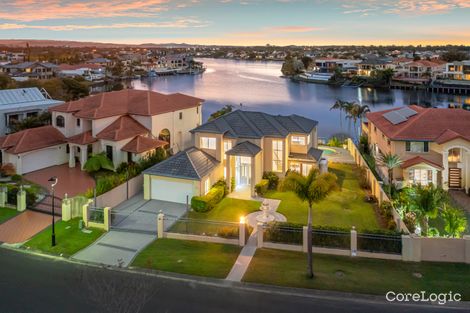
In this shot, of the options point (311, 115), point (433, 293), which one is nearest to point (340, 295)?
point (433, 293)

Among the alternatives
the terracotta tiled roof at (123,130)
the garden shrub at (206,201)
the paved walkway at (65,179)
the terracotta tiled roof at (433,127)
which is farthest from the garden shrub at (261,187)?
the terracotta tiled roof at (123,130)

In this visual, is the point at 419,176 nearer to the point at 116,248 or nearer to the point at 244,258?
the point at 244,258

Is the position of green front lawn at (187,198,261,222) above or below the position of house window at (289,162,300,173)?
below

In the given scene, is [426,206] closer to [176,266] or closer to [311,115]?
[176,266]

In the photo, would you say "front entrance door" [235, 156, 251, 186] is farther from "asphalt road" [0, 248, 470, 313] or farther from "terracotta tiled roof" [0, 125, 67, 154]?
"terracotta tiled roof" [0, 125, 67, 154]

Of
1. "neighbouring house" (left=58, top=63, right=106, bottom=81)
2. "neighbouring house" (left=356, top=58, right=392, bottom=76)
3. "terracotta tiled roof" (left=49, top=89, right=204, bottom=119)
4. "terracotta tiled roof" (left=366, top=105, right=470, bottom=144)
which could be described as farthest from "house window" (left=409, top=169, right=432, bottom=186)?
"neighbouring house" (left=356, top=58, right=392, bottom=76)

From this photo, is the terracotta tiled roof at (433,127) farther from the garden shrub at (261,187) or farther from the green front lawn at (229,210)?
the green front lawn at (229,210)
